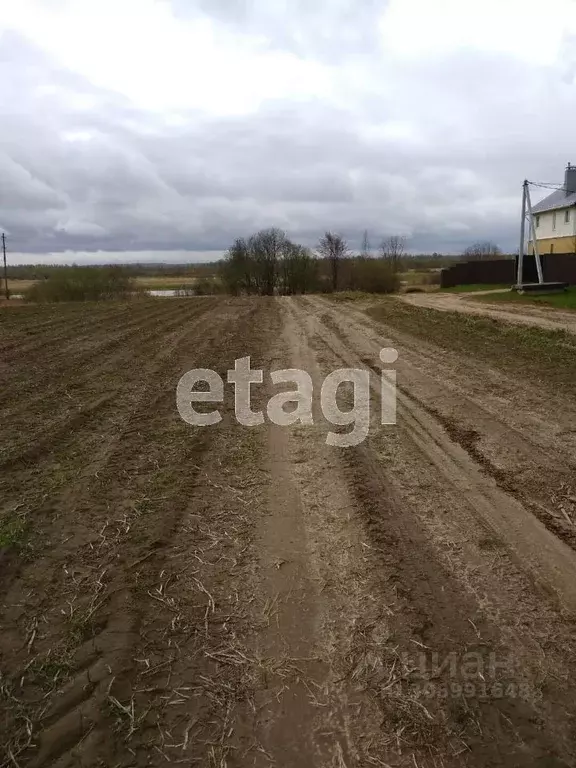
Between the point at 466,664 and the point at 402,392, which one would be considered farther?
the point at 402,392

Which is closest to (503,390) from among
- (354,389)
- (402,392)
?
(402,392)

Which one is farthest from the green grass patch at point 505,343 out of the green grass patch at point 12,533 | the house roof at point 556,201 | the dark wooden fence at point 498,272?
the house roof at point 556,201

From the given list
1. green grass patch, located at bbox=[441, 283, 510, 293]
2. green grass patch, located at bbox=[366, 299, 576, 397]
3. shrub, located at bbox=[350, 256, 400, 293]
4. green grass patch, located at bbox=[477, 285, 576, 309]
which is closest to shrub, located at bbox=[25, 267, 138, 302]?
shrub, located at bbox=[350, 256, 400, 293]

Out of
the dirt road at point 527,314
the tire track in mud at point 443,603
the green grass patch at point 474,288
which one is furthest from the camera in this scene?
the green grass patch at point 474,288

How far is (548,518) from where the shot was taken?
3498mm

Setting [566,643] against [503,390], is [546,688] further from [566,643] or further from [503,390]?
[503,390]

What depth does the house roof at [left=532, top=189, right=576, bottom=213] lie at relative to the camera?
30344mm

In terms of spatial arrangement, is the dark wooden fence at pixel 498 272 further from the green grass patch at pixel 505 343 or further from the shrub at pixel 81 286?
the shrub at pixel 81 286

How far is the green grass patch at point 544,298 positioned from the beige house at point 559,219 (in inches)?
355

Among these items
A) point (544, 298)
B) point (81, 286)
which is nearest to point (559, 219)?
point (544, 298)

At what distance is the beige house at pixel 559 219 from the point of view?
30109 millimetres

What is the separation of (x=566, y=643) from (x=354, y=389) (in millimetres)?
4850

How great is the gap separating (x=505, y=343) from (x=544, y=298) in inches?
434

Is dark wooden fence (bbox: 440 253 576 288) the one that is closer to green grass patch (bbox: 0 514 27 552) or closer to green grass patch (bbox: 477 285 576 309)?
green grass patch (bbox: 477 285 576 309)
